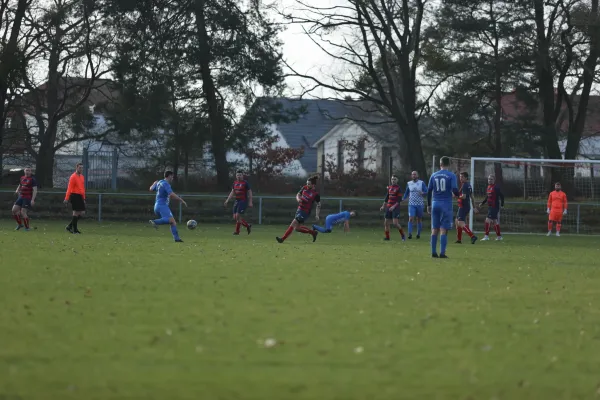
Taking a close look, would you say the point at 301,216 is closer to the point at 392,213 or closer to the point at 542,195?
the point at 392,213

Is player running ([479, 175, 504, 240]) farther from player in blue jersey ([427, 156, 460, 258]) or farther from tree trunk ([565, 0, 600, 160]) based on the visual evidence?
tree trunk ([565, 0, 600, 160])

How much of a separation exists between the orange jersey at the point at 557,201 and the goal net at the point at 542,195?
322cm

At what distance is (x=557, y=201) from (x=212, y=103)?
1509cm

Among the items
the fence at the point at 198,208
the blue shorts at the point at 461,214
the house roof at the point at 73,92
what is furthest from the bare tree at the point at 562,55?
the house roof at the point at 73,92

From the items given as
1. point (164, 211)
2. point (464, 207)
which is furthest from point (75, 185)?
point (464, 207)

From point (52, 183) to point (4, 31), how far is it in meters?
6.33

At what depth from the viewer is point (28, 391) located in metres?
5.90

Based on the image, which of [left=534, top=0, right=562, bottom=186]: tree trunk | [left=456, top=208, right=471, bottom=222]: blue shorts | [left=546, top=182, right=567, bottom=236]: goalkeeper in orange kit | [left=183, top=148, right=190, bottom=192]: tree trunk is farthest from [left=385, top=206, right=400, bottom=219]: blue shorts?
[left=183, top=148, right=190, bottom=192]: tree trunk

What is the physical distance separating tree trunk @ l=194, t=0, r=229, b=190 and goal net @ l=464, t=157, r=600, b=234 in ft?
33.6

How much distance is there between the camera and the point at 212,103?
135 ft

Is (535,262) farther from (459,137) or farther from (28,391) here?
(459,137)

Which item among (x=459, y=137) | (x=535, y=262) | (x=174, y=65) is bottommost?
(x=535, y=262)

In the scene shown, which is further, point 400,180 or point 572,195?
point 400,180

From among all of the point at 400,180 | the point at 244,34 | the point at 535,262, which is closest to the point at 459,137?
the point at 400,180
